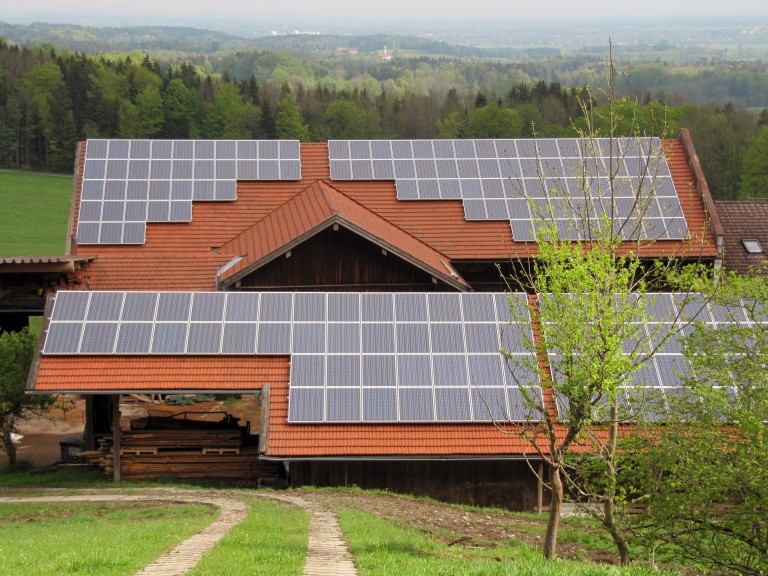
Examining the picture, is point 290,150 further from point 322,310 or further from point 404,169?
point 322,310

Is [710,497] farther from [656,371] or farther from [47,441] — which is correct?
[47,441]

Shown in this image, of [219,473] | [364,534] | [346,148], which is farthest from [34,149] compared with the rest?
[364,534]

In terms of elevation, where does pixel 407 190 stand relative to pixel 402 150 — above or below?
below

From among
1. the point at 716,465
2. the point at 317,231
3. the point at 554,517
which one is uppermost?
the point at 317,231

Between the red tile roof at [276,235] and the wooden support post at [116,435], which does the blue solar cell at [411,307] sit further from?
the wooden support post at [116,435]

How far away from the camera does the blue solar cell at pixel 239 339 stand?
29234 millimetres

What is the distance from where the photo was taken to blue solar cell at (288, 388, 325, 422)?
1076 inches

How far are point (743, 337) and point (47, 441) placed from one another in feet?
84.7

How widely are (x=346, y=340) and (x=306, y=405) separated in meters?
2.60

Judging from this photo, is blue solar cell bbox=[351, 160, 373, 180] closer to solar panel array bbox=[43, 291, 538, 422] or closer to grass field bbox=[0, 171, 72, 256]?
solar panel array bbox=[43, 291, 538, 422]

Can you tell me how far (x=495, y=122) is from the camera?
107m

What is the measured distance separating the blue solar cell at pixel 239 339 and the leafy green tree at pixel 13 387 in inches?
226

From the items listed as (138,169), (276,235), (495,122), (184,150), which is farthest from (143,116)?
(276,235)

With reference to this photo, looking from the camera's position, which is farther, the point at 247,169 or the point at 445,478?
the point at 247,169
